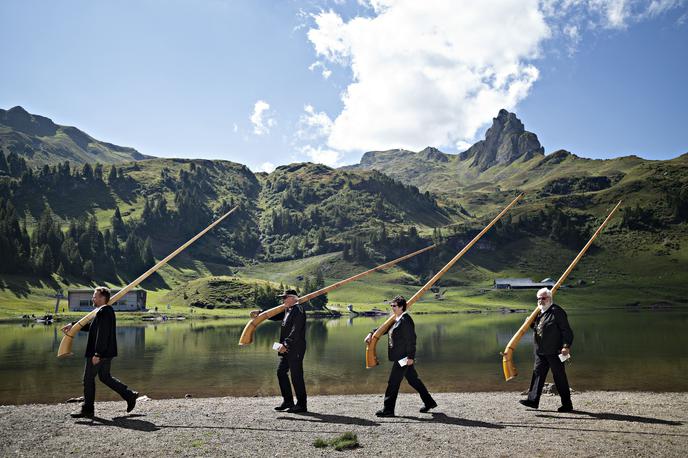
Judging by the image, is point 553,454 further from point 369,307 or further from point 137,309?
point 369,307

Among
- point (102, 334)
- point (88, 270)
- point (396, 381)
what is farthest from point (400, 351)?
point (88, 270)

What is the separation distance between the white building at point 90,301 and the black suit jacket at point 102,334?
428 ft

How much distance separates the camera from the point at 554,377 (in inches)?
656

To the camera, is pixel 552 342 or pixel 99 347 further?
pixel 552 342

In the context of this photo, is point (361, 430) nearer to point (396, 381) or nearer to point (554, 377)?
point (396, 381)

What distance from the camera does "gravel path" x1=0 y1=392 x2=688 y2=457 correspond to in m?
12.0

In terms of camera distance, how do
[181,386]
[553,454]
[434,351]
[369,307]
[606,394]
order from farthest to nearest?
[369,307] → [434,351] → [181,386] → [606,394] → [553,454]

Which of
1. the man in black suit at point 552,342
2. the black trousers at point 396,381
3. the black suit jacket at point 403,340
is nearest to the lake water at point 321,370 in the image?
the man in black suit at point 552,342

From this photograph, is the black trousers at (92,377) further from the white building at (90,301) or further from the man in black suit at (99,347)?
the white building at (90,301)

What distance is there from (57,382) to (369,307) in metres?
153

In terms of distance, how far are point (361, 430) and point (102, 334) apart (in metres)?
7.78

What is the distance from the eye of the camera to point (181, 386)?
29.9 m

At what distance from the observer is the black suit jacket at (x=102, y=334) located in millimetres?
15359

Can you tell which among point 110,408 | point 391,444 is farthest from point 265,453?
point 110,408
